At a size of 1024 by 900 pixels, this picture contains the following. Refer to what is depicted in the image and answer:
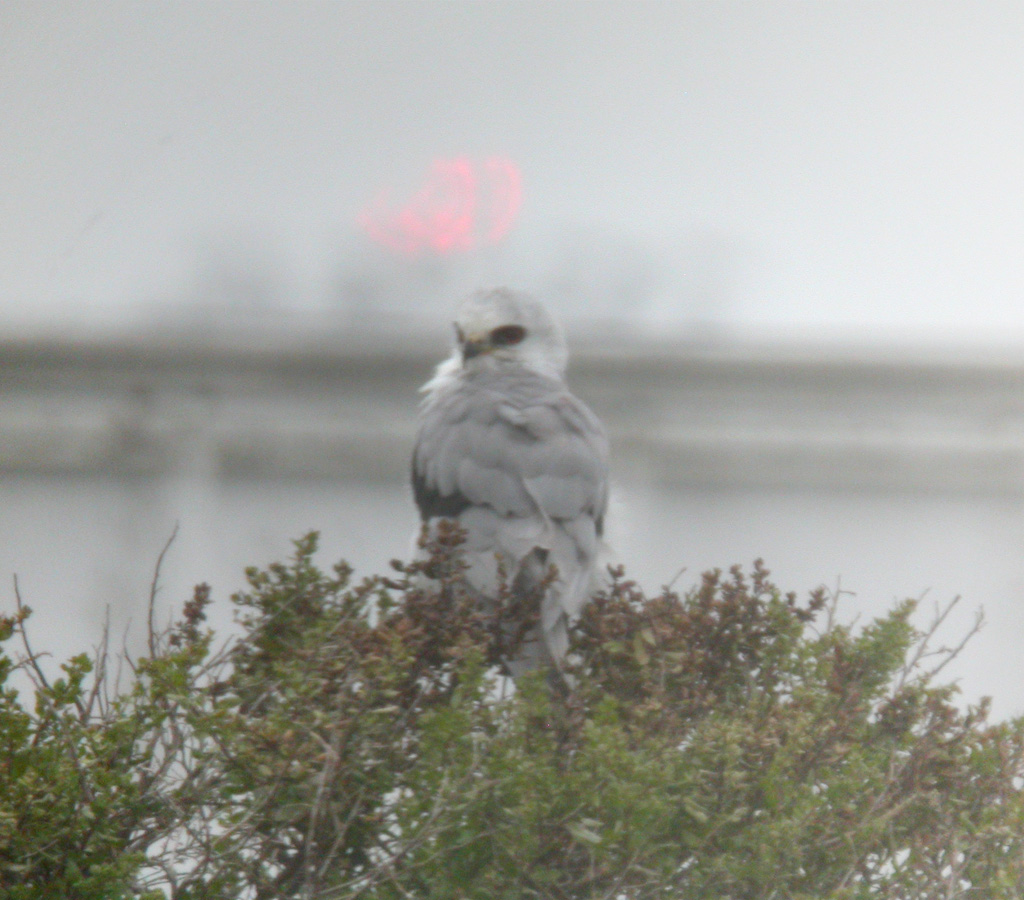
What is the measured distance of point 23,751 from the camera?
858mm

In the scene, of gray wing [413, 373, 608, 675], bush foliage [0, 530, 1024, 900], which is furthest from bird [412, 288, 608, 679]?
bush foliage [0, 530, 1024, 900]

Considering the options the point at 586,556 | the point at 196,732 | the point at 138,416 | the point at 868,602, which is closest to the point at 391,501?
the point at 138,416

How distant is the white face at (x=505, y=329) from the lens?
1499 mm

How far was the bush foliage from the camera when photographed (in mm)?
833

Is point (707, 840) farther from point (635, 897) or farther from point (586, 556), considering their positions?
point (586, 556)

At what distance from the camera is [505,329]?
151cm

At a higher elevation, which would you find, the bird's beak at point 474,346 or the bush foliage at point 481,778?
the bird's beak at point 474,346

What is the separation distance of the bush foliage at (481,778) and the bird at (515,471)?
10 centimetres

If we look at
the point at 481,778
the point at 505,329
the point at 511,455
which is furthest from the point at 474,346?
the point at 481,778

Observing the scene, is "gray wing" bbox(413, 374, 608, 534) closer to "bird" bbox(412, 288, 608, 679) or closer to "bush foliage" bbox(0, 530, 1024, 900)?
"bird" bbox(412, 288, 608, 679)

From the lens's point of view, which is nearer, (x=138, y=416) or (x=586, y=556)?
(x=586, y=556)

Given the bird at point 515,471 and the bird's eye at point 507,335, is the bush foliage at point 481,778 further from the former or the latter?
the bird's eye at point 507,335

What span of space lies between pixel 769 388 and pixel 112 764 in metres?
1.25

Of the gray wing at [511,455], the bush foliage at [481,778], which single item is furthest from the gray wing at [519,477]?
the bush foliage at [481,778]
